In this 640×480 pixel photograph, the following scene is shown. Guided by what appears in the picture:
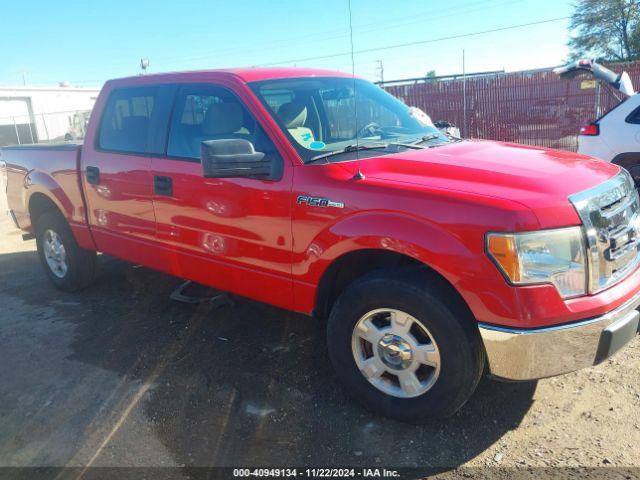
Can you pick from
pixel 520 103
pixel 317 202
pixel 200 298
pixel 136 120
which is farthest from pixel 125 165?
pixel 520 103

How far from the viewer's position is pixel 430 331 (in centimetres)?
275

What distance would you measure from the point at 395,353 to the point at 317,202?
924mm

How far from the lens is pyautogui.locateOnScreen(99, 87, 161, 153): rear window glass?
167 inches

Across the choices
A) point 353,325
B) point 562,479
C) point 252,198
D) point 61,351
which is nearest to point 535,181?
point 353,325

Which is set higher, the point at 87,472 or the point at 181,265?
the point at 181,265

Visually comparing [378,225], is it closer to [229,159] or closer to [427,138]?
[229,159]

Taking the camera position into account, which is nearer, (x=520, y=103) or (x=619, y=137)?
(x=619, y=137)

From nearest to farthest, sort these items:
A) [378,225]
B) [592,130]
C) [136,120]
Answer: [378,225], [136,120], [592,130]

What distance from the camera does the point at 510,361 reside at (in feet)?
8.47

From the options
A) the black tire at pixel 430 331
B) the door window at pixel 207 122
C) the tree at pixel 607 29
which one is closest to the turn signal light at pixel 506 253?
the black tire at pixel 430 331

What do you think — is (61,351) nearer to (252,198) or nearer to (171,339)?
(171,339)

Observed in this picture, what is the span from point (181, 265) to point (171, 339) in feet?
2.00

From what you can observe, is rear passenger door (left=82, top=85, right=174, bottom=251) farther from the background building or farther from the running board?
the background building

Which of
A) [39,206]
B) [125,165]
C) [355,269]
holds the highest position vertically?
[125,165]
